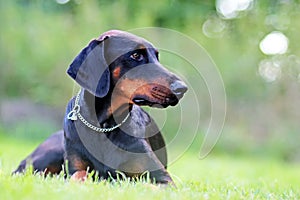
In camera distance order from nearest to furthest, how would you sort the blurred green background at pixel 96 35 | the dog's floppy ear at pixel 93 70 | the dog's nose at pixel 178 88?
the dog's nose at pixel 178 88, the dog's floppy ear at pixel 93 70, the blurred green background at pixel 96 35

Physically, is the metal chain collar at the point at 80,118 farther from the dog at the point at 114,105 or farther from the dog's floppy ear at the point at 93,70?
the dog's floppy ear at the point at 93,70

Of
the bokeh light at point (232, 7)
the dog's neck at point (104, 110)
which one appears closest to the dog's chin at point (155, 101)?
the dog's neck at point (104, 110)

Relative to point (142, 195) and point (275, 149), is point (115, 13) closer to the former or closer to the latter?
point (275, 149)

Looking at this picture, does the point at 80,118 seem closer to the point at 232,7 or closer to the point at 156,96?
the point at 156,96

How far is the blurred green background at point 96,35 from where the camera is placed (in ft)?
35.6

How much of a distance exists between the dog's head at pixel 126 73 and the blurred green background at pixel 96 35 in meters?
6.93

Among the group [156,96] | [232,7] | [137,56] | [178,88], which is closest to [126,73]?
[137,56]

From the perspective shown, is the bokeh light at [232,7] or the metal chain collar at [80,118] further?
the bokeh light at [232,7]

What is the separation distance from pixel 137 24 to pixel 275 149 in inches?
159

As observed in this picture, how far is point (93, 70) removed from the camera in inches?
138

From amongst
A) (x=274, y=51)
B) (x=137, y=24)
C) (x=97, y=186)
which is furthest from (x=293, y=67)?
(x=97, y=186)

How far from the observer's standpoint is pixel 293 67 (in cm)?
1201

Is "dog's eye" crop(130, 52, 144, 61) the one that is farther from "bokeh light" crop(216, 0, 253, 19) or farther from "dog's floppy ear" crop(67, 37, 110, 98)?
"bokeh light" crop(216, 0, 253, 19)

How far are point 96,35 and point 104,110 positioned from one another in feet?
24.2
